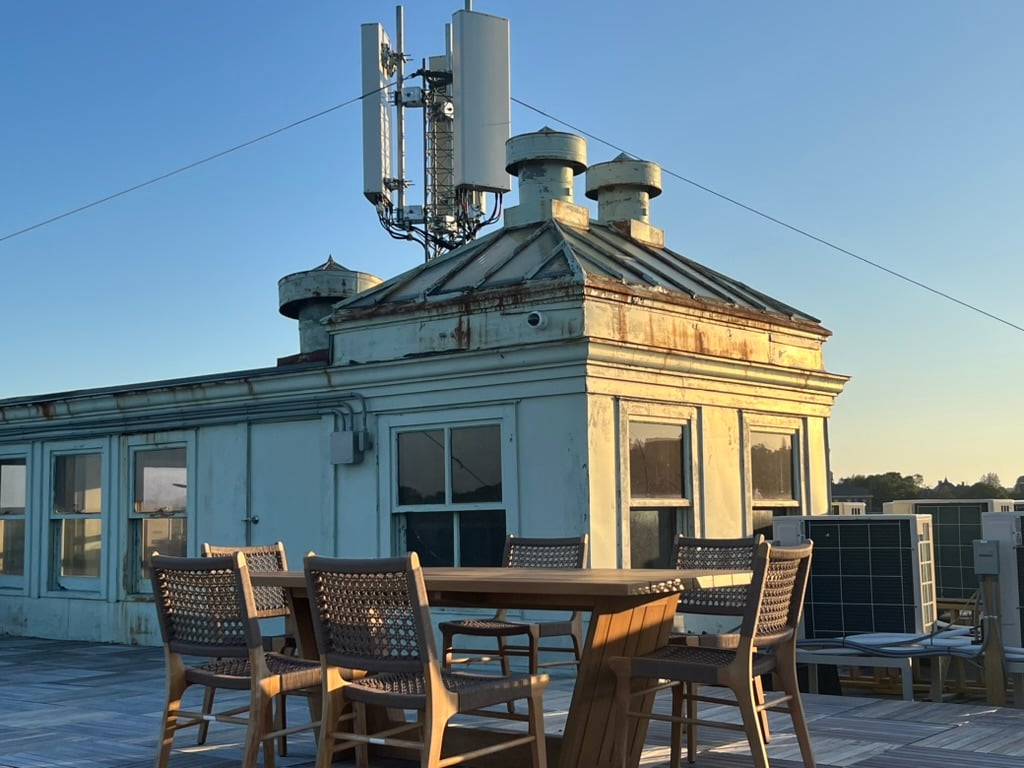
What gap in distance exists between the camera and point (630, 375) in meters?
8.51

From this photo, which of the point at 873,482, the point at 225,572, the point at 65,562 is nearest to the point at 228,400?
the point at 65,562

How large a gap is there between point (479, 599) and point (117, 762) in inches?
81.2

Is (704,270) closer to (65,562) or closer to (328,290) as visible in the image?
(328,290)

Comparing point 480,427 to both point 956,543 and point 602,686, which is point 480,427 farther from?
point 956,543

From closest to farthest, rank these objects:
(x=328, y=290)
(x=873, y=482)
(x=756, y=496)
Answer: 1. (x=756, y=496)
2. (x=328, y=290)
3. (x=873, y=482)

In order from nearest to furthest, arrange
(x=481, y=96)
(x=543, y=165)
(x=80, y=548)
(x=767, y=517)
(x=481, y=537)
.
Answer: (x=481, y=537)
(x=767, y=517)
(x=543, y=165)
(x=80, y=548)
(x=481, y=96)

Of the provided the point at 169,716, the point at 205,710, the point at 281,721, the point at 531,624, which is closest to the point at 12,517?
the point at 205,710

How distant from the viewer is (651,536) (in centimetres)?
875

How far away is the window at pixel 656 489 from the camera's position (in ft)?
28.2

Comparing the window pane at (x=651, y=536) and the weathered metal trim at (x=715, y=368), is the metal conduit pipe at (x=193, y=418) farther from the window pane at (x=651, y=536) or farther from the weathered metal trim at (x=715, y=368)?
the window pane at (x=651, y=536)

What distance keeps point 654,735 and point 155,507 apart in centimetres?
652

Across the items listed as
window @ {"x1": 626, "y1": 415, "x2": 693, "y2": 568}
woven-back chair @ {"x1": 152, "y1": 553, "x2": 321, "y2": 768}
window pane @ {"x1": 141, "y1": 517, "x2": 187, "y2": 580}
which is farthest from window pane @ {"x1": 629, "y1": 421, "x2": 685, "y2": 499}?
window pane @ {"x1": 141, "y1": 517, "x2": 187, "y2": 580}

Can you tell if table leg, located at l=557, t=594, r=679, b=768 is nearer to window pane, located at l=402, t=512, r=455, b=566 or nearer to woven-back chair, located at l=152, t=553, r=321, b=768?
woven-back chair, located at l=152, t=553, r=321, b=768

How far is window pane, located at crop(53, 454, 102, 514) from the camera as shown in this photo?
1148cm
